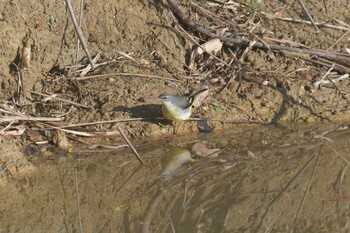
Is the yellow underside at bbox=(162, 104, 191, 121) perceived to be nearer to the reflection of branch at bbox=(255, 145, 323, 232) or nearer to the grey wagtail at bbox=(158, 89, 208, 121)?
the grey wagtail at bbox=(158, 89, 208, 121)

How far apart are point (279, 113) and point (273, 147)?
90 centimetres

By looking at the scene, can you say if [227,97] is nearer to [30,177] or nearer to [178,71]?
[178,71]

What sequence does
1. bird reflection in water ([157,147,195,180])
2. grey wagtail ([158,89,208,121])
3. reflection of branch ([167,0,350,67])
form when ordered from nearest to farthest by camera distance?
1. bird reflection in water ([157,147,195,180])
2. grey wagtail ([158,89,208,121])
3. reflection of branch ([167,0,350,67])

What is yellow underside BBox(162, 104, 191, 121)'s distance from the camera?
25.4ft

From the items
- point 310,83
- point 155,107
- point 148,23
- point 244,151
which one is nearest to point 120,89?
point 155,107

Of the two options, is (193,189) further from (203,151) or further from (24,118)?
(24,118)

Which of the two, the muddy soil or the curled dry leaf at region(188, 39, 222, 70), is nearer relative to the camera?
the muddy soil

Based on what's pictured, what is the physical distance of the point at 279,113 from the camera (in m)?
8.64

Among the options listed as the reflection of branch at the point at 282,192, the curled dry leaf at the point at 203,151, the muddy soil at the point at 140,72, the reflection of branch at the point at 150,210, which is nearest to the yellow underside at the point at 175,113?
the muddy soil at the point at 140,72

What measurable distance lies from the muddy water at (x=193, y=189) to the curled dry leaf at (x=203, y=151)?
7 centimetres

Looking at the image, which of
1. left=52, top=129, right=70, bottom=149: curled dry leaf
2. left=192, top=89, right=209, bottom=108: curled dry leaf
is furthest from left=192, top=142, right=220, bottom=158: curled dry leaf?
left=52, top=129, right=70, bottom=149: curled dry leaf

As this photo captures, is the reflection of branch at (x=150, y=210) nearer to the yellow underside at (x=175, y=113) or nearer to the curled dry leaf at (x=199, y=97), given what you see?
the yellow underside at (x=175, y=113)

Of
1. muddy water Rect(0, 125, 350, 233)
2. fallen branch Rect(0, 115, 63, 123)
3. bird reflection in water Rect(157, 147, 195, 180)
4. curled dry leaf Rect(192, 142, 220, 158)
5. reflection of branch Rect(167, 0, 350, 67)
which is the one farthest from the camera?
reflection of branch Rect(167, 0, 350, 67)

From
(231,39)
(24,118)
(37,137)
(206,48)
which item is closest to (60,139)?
(37,137)
